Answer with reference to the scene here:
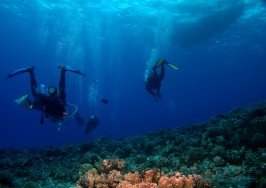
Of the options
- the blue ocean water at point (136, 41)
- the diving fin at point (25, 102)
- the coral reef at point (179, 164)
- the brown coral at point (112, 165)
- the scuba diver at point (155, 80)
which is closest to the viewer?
the coral reef at point (179, 164)

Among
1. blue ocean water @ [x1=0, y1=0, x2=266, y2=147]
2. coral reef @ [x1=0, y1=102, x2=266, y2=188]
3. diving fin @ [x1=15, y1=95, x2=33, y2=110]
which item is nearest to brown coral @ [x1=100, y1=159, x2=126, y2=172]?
coral reef @ [x1=0, y1=102, x2=266, y2=188]

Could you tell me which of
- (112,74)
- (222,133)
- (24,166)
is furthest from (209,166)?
(112,74)

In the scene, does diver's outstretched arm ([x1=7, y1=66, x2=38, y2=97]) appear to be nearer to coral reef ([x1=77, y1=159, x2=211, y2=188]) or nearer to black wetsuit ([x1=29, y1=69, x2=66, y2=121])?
black wetsuit ([x1=29, y1=69, x2=66, y2=121])

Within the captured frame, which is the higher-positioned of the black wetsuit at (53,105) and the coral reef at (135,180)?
the black wetsuit at (53,105)

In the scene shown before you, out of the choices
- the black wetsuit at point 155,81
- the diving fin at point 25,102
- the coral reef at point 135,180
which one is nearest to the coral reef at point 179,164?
the coral reef at point 135,180

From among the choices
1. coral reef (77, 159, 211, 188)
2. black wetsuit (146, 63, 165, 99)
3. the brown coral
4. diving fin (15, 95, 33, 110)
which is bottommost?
coral reef (77, 159, 211, 188)

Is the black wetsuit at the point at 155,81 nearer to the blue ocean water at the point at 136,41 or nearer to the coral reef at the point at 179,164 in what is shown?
the coral reef at the point at 179,164

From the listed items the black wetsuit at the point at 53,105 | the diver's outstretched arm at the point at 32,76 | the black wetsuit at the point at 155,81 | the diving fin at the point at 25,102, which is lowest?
the black wetsuit at the point at 53,105

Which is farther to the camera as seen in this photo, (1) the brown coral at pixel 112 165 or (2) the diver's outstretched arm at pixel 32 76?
(2) the diver's outstretched arm at pixel 32 76

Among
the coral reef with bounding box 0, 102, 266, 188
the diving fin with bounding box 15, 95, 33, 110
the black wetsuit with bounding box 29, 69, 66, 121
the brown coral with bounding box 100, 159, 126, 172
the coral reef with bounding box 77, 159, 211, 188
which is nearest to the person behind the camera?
the coral reef with bounding box 77, 159, 211, 188

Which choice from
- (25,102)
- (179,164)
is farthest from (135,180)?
(25,102)

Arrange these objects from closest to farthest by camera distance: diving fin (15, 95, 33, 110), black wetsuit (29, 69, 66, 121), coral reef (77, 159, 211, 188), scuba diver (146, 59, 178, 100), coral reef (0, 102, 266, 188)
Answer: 1. coral reef (77, 159, 211, 188)
2. coral reef (0, 102, 266, 188)
3. black wetsuit (29, 69, 66, 121)
4. diving fin (15, 95, 33, 110)
5. scuba diver (146, 59, 178, 100)

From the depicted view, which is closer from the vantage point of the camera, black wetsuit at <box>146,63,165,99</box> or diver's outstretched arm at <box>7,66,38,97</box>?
diver's outstretched arm at <box>7,66,38,97</box>

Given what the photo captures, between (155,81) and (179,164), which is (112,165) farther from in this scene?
(155,81)
